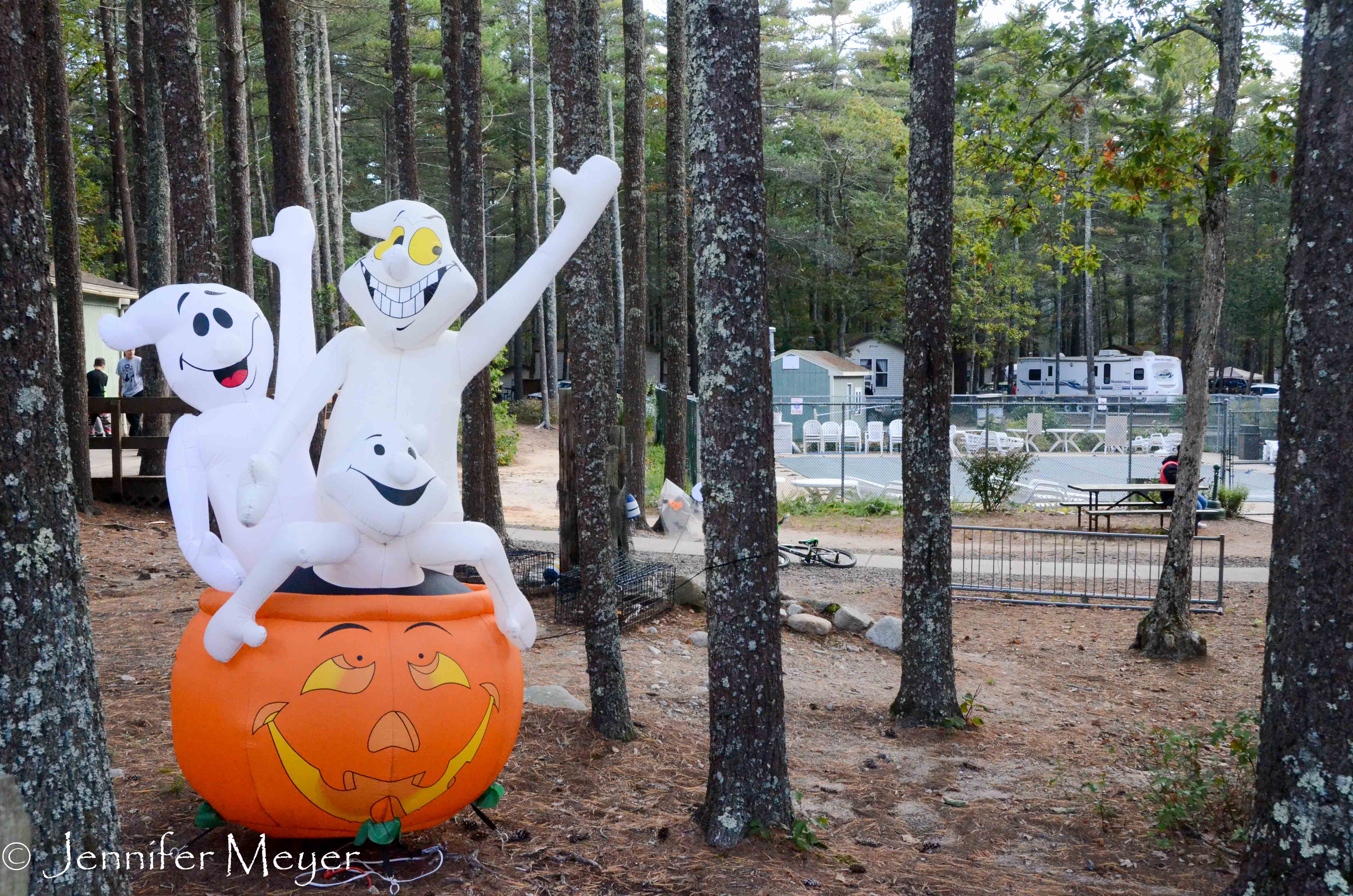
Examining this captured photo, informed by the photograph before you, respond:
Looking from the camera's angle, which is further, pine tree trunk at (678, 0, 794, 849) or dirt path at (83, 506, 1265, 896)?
pine tree trunk at (678, 0, 794, 849)

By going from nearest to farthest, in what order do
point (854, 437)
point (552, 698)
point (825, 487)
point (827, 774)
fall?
point (827, 774)
point (552, 698)
point (825, 487)
point (854, 437)

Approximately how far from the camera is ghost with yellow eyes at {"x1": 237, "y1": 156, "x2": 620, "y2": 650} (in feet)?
15.4

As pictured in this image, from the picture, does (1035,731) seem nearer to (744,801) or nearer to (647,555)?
(744,801)

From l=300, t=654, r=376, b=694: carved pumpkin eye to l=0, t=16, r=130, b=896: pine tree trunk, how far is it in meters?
1.13

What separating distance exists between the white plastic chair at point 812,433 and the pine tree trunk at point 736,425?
82.3 feet

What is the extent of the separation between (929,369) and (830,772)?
2830mm

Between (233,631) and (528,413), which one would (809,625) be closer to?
(233,631)

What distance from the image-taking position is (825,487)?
21453 mm

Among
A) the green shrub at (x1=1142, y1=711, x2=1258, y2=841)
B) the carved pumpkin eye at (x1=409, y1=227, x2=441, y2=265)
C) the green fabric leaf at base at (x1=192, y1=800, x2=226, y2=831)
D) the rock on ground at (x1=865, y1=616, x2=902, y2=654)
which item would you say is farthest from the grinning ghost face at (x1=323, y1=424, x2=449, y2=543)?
the rock on ground at (x1=865, y1=616, x2=902, y2=654)

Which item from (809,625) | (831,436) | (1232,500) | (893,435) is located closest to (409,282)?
(809,625)

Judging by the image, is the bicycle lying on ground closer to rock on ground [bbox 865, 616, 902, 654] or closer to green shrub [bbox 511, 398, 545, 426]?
rock on ground [bbox 865, 616, 902, 654]

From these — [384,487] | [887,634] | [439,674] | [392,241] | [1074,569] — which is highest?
[392,241]

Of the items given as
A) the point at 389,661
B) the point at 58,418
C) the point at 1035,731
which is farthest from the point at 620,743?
the point at 58,418

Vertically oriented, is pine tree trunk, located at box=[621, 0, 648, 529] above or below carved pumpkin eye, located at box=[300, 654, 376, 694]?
above
